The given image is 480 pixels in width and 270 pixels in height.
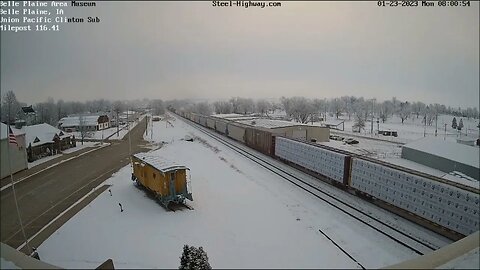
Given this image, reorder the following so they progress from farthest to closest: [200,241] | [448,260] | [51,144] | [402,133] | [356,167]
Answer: [402,133]
[51,144]
[356,167]
[200,241]
[448,260]

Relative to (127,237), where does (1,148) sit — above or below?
above

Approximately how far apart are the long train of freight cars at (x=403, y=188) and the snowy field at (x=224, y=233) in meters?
2.36

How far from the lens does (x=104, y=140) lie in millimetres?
24672

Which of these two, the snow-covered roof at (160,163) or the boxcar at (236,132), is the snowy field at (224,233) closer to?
the snow-covered roof at (160,163)

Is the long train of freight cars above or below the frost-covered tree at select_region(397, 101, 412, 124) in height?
below

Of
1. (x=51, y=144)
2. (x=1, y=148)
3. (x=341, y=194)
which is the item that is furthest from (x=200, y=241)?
(x=51, y=144)

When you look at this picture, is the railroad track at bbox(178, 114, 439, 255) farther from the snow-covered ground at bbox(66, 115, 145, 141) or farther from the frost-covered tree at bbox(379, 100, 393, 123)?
the frost-covered tree at bbox(379, 100, 393, 123)

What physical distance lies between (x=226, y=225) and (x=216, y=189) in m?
4.21

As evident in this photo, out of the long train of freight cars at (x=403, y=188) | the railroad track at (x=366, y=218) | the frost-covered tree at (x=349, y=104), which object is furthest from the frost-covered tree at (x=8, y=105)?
the frost-covered tree at (x=349, y=104)

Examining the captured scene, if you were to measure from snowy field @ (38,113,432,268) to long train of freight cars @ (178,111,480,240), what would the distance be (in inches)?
92.7

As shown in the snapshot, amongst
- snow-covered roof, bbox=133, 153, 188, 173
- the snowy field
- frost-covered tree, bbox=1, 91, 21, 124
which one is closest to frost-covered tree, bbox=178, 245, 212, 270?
the snowy field

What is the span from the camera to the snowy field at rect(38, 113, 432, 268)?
20.4 feet

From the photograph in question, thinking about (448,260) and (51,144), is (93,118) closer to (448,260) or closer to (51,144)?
(51,144)

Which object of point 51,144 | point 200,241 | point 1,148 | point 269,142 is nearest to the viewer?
point 200,241
